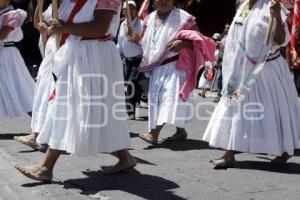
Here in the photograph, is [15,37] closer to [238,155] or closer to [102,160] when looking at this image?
[102,160]

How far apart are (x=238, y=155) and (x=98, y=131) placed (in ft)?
6.63

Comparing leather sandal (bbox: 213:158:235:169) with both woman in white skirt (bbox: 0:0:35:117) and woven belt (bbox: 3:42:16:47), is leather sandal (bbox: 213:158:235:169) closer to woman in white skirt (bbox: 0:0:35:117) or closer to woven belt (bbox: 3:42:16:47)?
woman in white skirt (bbox: 0:0:35:117)

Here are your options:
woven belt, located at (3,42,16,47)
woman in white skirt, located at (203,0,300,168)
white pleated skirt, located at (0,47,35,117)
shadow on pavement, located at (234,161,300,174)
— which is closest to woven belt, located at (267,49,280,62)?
woman in white skirt, located at (203,0,300,168)

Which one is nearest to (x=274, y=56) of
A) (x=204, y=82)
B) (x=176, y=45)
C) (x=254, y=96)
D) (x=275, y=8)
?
(x=254, y=96)

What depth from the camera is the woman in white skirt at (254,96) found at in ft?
17.6

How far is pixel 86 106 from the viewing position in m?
4.71

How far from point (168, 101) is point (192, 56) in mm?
602

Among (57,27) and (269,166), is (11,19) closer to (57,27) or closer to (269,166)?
(57,27)

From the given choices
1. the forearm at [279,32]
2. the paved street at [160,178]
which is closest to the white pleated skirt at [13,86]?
the paved street at [160,178]

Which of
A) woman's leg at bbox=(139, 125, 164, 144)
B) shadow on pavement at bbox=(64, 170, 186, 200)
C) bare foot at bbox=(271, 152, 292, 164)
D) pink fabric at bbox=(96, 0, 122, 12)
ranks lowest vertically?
shadow on pavement at bbox=(64, 170, 186, 200)

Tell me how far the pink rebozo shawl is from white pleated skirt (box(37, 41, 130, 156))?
197cm

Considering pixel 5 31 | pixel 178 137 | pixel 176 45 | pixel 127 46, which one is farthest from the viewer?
pixel 127 46

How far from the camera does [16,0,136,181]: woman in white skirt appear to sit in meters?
4.67

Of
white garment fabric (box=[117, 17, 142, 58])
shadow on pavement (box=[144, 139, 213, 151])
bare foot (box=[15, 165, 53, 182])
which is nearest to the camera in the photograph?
bare foot (box=[15, 165, 53, 182])
